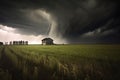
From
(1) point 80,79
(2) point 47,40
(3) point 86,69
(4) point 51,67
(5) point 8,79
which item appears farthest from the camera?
(2) point 47,40

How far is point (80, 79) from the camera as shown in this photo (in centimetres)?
684

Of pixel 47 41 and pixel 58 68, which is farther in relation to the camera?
pixel 47 41

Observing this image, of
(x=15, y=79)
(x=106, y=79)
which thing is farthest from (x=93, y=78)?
(x=15, y=79)

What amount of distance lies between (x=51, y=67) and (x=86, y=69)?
7.65ft

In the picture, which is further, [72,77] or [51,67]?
[51,67]

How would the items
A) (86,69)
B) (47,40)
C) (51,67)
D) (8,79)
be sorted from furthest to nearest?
(47,40) → (51,67) → (86,69) → (8,79)

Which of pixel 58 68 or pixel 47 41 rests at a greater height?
pixel 47 41

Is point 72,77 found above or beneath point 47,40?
beneath

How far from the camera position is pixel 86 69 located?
8.72 m

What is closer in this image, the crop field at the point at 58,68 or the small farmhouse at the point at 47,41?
the crop field at the point at 58,68

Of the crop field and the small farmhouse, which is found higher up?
the small farmhouse

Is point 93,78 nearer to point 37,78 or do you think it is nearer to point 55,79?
point 55,79

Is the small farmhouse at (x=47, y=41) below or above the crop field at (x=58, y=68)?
above

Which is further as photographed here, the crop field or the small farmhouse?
the small farmhouse
